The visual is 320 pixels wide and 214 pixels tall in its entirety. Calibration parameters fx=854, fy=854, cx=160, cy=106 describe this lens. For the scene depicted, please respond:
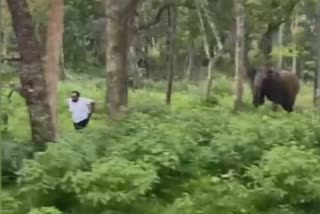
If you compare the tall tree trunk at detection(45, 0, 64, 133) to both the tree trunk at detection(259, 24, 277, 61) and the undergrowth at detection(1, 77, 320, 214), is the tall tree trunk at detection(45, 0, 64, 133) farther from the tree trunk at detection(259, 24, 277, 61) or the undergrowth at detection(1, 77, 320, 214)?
the tree trunk at detection(259, 24, 277, 61)

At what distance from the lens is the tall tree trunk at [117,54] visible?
54.7ft

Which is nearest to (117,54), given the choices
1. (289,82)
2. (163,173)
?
(163,173)

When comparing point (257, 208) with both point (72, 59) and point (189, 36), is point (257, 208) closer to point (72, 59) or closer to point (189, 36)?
point (189, 36)

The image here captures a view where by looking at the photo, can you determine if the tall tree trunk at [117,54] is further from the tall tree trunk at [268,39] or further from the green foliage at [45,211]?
the tall tree trunk at [268,39]

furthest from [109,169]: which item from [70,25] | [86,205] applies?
[70,25]

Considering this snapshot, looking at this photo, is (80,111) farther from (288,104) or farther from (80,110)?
(288,104)

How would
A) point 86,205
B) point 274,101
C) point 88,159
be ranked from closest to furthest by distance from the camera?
point 86,205 → point 88,159 → point 274,101

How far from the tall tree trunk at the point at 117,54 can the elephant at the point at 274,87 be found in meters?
9.23

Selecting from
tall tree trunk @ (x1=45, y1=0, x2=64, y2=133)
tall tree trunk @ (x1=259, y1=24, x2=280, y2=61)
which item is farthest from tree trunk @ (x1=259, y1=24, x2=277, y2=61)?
tall tree trunk @ (x1=45, y1=0, x2=64, y2=133)

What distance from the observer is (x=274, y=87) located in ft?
85.9

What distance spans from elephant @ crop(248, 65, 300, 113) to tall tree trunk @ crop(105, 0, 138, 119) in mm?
9226

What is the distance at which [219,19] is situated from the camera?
37.2 m

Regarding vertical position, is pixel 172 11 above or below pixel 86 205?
above

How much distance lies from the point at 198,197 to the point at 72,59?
4123cm
